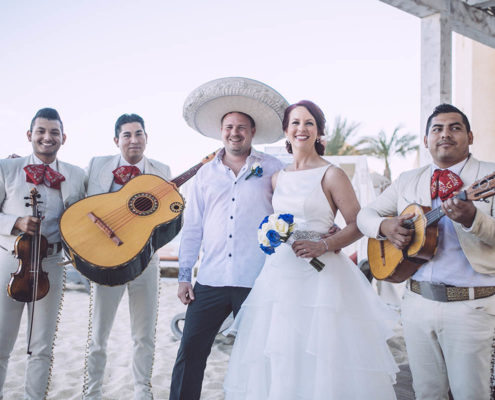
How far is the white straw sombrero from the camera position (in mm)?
3061

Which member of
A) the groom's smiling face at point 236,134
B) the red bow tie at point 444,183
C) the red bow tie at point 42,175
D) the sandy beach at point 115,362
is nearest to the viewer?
the red bow tie at point 444,183

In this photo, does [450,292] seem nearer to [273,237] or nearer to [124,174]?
[273,237]

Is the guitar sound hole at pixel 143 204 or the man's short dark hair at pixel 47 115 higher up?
the man's short dark hair at pixel 47 115

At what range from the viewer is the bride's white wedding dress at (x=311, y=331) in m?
2.19

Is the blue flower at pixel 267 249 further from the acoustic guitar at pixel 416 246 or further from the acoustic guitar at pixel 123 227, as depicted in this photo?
the acoustic guitar at pixel 123 227

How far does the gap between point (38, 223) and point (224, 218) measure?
1.36 meters

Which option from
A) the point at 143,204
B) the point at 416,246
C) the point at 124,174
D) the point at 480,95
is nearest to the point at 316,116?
the point at 416,246

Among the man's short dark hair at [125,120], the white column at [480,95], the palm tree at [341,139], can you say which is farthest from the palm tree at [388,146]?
the man's short dark hair at [125,120]

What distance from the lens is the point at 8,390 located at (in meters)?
3.96

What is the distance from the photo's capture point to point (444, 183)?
2.49 meters

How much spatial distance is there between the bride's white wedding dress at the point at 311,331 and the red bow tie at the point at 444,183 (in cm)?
65

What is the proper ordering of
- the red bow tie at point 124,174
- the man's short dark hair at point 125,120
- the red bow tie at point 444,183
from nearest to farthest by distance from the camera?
the red bow tie at point 444,183 → the red bow tie at point 124,174 → the man's short dark hair at point 125,120

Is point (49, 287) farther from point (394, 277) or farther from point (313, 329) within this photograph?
point (394, 277)

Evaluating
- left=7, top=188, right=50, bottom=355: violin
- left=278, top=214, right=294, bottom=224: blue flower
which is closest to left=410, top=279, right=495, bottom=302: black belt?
left=278, top=214, right=294, bottom=224: blue flower
